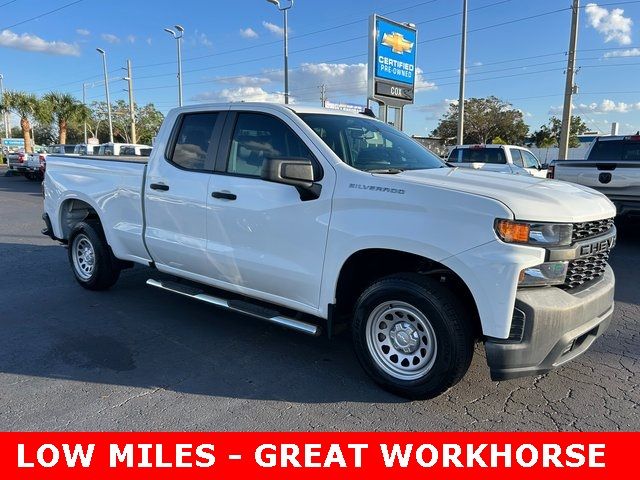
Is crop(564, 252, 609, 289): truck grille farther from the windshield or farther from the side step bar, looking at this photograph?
the side step bar

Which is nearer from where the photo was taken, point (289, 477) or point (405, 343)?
point (289, 477)

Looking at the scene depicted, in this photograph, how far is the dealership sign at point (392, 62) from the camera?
14352 millimetres

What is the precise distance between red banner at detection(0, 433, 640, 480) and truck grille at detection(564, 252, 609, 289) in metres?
0.93

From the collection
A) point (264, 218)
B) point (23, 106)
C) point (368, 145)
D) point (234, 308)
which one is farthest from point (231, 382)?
point (23, 106)

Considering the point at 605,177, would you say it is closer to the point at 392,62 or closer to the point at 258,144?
the point at 258,144

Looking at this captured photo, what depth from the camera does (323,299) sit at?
12.1 feet

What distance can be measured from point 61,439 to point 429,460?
7.07 feet

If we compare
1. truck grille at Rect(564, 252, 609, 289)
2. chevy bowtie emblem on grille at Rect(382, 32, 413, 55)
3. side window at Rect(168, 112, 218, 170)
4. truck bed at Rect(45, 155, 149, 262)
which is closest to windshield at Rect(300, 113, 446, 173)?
side window at Rect(168, 112, 218, 170)

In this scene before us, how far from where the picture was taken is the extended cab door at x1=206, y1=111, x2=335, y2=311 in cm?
370

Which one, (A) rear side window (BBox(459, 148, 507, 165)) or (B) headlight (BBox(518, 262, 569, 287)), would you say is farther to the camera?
(A) rear side window (BBox(459, 148, 507, 165))

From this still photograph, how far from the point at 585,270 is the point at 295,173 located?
2.02m

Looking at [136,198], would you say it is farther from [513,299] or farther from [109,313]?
[513,299]

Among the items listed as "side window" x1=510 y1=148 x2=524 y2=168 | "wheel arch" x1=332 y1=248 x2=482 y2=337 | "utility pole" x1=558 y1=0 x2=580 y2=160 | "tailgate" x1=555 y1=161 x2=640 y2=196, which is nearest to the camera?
"wheel arch" x1=332 y1=248 x2=482 y2=337

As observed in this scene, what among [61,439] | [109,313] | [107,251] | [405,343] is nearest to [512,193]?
[405,343]
